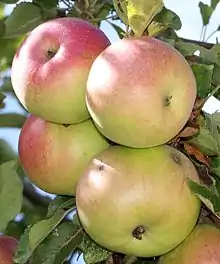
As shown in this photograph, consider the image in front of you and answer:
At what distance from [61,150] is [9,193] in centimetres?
36

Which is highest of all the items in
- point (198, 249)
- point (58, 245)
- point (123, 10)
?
point (123, 10)

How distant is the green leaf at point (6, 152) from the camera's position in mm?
2227

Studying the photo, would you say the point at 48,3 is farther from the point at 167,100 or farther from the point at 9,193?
the point at 167,100

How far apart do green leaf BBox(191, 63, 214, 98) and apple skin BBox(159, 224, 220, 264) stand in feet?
0.66

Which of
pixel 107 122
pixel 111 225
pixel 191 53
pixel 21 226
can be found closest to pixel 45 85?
pixel 107 122

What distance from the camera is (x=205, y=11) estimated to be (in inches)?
90.3

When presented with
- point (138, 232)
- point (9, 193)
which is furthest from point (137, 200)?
point (9, 193)

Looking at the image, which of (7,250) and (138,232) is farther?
(7,250)

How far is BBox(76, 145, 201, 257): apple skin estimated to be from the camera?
1099 mm

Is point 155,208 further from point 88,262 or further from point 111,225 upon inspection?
point 88,262

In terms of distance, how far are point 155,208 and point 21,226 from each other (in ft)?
4.45

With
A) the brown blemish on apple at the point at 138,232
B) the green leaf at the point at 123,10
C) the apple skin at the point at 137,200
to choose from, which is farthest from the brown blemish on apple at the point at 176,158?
the green leaf at the point at 123,10

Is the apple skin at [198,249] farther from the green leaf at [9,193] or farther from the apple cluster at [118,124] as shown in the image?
the green leaf at [9,193]

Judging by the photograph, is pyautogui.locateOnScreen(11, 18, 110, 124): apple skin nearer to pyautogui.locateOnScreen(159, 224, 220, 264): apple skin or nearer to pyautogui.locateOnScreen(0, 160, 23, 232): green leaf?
pyautogui.locateOnScreen(159, 224, 220, 264): apple skin
